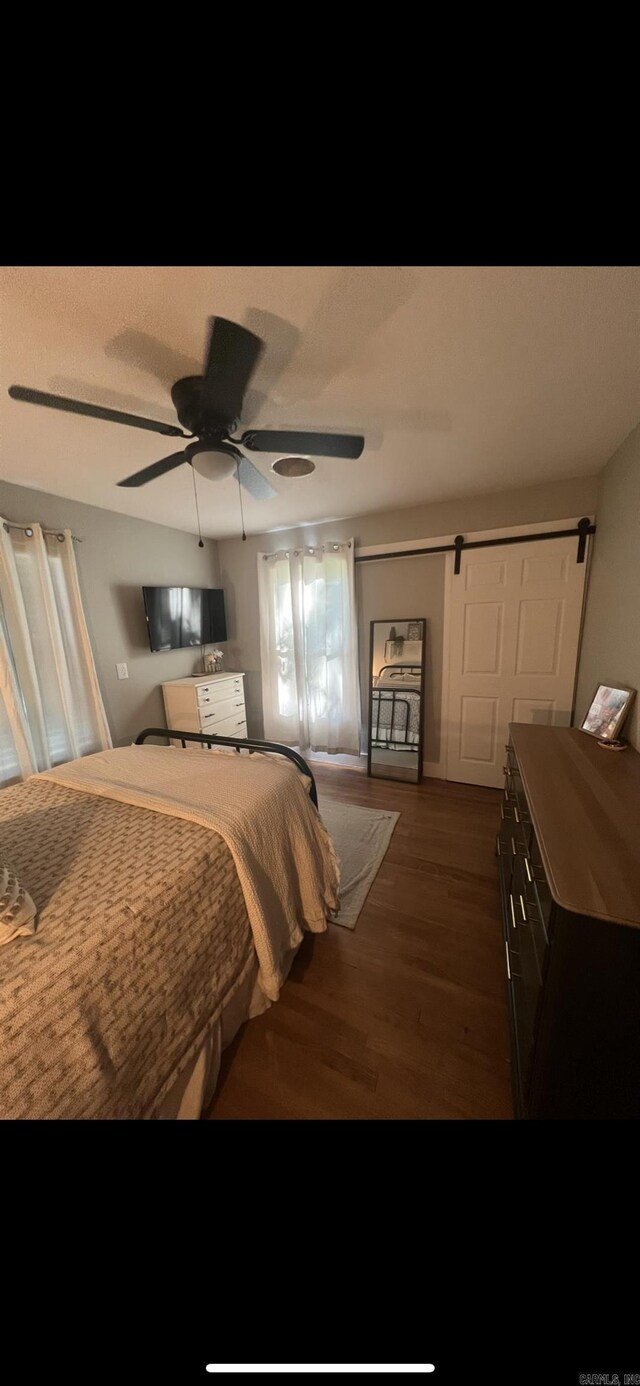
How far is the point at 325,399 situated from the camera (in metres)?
1.47

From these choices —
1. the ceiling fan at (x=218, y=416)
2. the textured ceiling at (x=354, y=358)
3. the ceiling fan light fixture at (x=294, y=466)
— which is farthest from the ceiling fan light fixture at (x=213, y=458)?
the ceiling fan light fixture at (x=294, y=466)

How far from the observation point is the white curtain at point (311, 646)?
3115mm

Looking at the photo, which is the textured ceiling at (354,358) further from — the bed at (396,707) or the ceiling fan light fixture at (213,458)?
the bed at (396,707)

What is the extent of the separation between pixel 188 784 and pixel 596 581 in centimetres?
264

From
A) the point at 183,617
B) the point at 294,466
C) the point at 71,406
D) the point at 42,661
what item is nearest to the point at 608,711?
the point at 294,466

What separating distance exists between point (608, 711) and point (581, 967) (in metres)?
1.26

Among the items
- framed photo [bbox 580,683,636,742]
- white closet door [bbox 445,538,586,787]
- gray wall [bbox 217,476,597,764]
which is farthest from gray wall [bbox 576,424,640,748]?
gray wall [bbox 217,476,597,764]

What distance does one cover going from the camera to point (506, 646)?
8.77ft

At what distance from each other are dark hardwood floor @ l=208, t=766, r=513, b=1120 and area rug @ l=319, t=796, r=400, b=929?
0.21 feet

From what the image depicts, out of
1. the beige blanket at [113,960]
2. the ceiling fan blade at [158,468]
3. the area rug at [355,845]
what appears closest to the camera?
the beige blanket at [113,960]

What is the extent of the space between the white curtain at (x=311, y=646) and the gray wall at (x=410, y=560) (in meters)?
0.14
